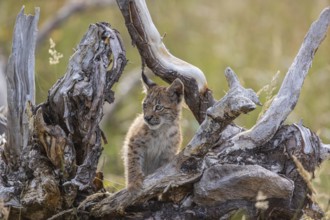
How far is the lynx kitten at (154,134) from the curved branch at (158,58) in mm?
213

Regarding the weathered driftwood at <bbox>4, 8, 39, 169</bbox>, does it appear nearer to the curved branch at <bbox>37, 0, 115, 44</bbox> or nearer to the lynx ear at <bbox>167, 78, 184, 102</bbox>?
the lynx ear at <bbox>167, 78, 184, 102</bbox>

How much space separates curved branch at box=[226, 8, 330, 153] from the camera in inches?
206

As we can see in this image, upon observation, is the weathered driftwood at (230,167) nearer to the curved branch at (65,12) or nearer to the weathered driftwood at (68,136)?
the weathered driftwood at (68,136)

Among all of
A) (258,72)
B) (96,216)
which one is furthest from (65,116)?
(258,72)

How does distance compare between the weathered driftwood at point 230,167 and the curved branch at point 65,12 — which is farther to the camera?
the curved branch at point 65,12

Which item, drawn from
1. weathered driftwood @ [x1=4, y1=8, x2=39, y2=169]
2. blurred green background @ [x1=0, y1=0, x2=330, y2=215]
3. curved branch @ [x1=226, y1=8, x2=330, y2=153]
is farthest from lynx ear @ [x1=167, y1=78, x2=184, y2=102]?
blurred green background @ [x1=0, y1=0, x2=330, y2=215]

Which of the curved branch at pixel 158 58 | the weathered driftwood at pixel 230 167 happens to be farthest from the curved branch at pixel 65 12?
the weathered driftwood at pixel 230 167

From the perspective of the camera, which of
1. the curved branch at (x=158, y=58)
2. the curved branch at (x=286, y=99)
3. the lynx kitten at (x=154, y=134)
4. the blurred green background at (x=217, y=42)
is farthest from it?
the blurred green background at (x=217, y=42)

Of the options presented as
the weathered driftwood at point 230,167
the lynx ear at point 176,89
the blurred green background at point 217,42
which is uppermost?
the blurred green background at point 217,42

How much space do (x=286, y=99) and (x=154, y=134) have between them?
119 cm

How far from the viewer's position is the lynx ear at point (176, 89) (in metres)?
5.55

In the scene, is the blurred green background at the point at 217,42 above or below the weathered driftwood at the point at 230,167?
above

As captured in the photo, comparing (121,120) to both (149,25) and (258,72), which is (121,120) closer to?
(258,72)

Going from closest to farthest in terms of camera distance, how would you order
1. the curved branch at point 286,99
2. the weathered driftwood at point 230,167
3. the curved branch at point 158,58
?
the weathered driftwood at point 230,167
the curved branch at point 286,99
the curved branch at point 158,58
